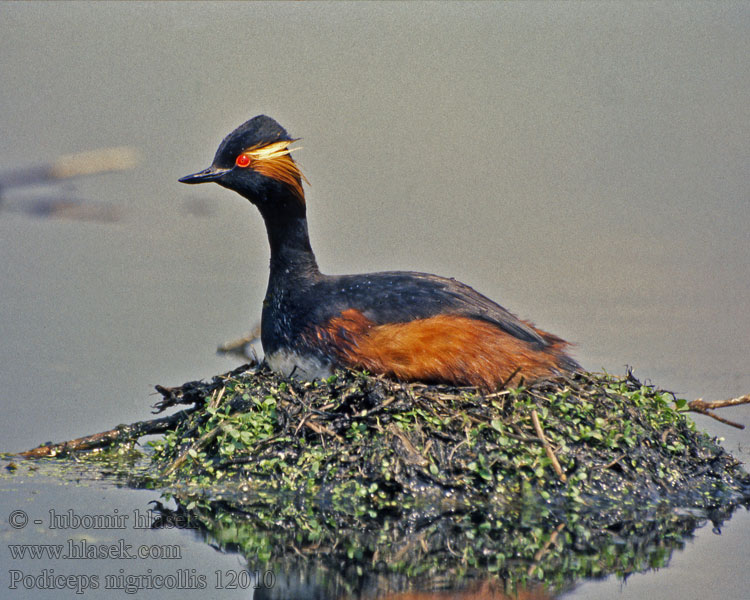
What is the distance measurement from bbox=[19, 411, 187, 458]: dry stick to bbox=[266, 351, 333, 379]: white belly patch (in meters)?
0.85

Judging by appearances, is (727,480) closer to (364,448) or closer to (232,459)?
(364,448)

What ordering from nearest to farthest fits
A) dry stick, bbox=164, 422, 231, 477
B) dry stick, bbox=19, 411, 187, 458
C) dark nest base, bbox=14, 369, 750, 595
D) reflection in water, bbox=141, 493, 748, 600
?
reflection in water, bbox=141, 493, 748, 600, dark nest base, bbox=14, 369, 750, 595, dry stick, bbox=164, 422, 231, 477, dry stick, bbox=19, 411, 187, 458

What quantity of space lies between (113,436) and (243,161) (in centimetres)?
229

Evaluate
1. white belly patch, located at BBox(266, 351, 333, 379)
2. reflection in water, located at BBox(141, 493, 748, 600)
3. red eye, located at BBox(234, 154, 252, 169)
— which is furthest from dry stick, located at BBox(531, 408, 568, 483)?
red eye, located at BBox(234, 154, 252, 169)

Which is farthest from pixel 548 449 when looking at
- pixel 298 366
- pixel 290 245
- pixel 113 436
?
pixel 113 436

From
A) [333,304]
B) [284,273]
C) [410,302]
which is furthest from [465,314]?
[284,273]

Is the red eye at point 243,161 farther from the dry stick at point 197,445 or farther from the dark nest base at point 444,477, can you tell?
the dry stick at point 197,445

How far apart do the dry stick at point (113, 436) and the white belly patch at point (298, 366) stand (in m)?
0.85

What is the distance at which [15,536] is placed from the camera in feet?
14.7

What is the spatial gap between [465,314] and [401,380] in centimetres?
66

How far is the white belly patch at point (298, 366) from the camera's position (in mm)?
5789

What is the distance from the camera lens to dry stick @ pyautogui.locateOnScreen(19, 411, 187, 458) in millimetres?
6164

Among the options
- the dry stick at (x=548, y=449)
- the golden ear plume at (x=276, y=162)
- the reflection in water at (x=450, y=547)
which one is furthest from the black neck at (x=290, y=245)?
the dry stick at (x=548, y=449)

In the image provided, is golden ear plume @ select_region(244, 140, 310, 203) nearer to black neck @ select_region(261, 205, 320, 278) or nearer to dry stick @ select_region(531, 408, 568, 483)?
black neck @ select_region(261, 205, 320, 278)
